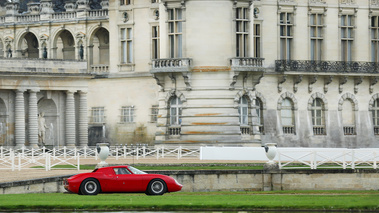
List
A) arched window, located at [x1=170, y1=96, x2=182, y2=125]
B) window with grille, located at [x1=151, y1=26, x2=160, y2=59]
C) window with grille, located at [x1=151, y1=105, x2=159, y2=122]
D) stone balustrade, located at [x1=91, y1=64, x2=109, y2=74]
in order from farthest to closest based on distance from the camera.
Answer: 1. stone balustrade, located at [x1=91, y1=64, x2=109, y2=74]
2. window with grille, located at [x1=151, y1=26, x2=160, y2=59]
3. window with grille, located at [x1=151, y1=105, x2=159, y2=122]
4. arched window, located at [x1=170, y1=96, x2=182, y2=125]

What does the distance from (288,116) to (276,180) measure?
27.2 meters

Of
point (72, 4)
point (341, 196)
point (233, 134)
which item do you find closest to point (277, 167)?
point (341, 196)

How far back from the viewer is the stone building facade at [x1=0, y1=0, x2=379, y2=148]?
238 ft

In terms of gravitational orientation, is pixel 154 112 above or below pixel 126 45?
below

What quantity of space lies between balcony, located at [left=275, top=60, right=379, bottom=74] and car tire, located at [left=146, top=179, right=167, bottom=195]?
34701 mm

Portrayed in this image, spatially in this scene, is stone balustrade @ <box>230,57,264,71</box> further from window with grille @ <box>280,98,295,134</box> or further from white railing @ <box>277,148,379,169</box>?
white railing @ <box>277,148,379,169</box>

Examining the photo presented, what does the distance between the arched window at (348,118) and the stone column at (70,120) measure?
729 inches

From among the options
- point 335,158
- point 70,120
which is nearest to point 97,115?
point 70,120

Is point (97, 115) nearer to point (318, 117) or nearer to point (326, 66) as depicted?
point (318, 117)

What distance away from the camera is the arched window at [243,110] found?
7419cm

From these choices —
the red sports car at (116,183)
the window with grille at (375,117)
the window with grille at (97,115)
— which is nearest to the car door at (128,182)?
the red sports car at (116,183)

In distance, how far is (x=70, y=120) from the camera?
78.5m

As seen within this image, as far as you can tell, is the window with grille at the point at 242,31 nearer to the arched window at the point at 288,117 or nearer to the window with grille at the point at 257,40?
the window with grille at the point at 257,40

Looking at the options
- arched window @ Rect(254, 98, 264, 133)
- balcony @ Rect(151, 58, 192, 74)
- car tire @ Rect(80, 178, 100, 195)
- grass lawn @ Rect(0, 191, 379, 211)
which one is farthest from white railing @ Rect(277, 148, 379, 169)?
arched window @ Rect(254, 98, 264, 133)
